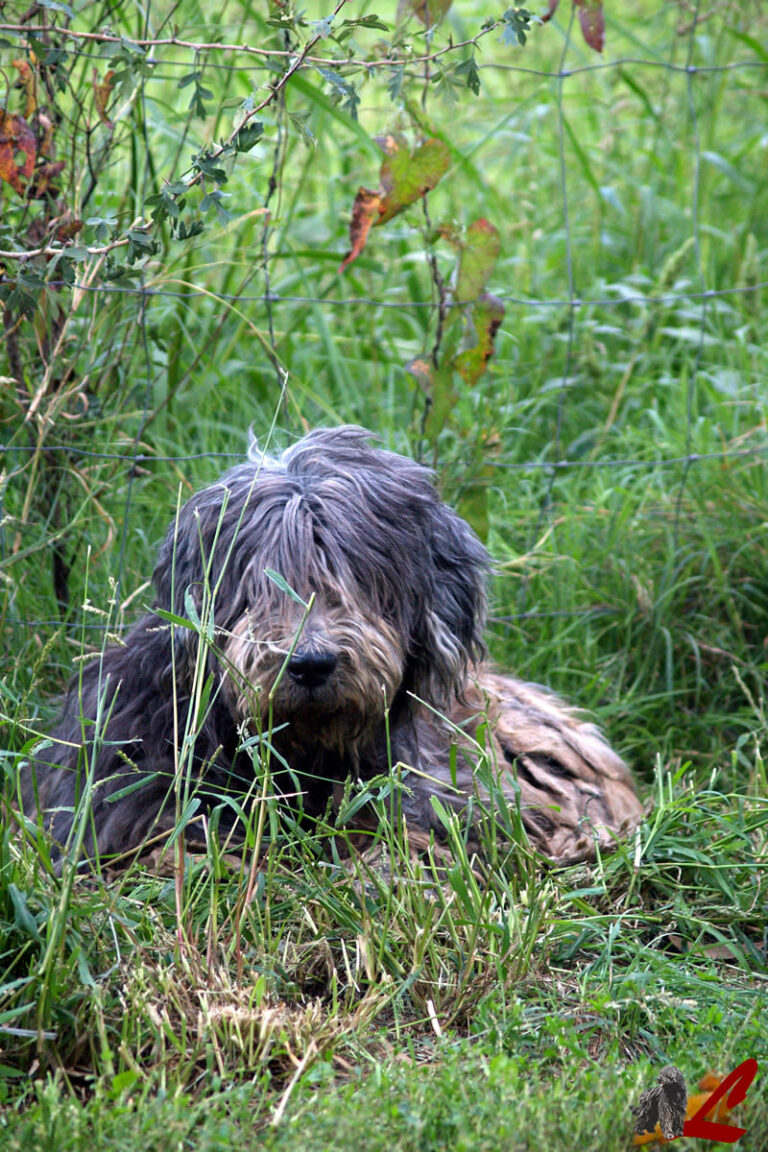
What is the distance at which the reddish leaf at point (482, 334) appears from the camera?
13.4ft

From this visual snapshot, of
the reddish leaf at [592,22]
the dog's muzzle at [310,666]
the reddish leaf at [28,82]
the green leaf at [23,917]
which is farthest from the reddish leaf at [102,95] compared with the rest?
the green leaf at [23,917]

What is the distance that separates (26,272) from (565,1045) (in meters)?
2.12

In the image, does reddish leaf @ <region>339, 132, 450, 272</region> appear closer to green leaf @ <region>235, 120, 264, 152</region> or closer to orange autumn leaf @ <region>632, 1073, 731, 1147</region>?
green leaf @ <region>235, 120, 264, 152</region>

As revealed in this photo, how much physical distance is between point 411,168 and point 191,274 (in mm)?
1103

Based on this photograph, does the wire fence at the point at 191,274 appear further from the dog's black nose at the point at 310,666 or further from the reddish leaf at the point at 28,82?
the dog's black nose at the point at 310,666

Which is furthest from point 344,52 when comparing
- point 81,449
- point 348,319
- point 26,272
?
point 348,319

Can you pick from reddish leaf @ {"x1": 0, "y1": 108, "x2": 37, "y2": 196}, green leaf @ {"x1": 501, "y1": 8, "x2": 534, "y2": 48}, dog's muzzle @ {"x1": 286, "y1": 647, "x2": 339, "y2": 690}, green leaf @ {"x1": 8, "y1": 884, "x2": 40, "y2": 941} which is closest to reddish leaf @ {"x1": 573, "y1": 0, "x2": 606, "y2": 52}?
green leaf @ {"x1": 501, "y1": 8, "x2": 534, "y2": 48}

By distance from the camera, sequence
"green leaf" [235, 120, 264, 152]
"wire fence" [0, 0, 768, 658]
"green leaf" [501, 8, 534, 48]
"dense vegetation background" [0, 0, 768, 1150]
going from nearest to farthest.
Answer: "dense vegetation background" [0, 0, 768, 1150] < "green leaf" [235, 120, 264, 152] < "green leaf" [501, 8, 534, 48] < "wire fence" [0, 0, 768, 658]

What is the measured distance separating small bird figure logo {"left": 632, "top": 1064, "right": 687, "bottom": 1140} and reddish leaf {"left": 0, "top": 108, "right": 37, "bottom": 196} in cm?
265

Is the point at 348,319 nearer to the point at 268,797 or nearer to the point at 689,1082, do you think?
the point at 268,797

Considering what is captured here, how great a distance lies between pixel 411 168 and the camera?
3.86 metres
